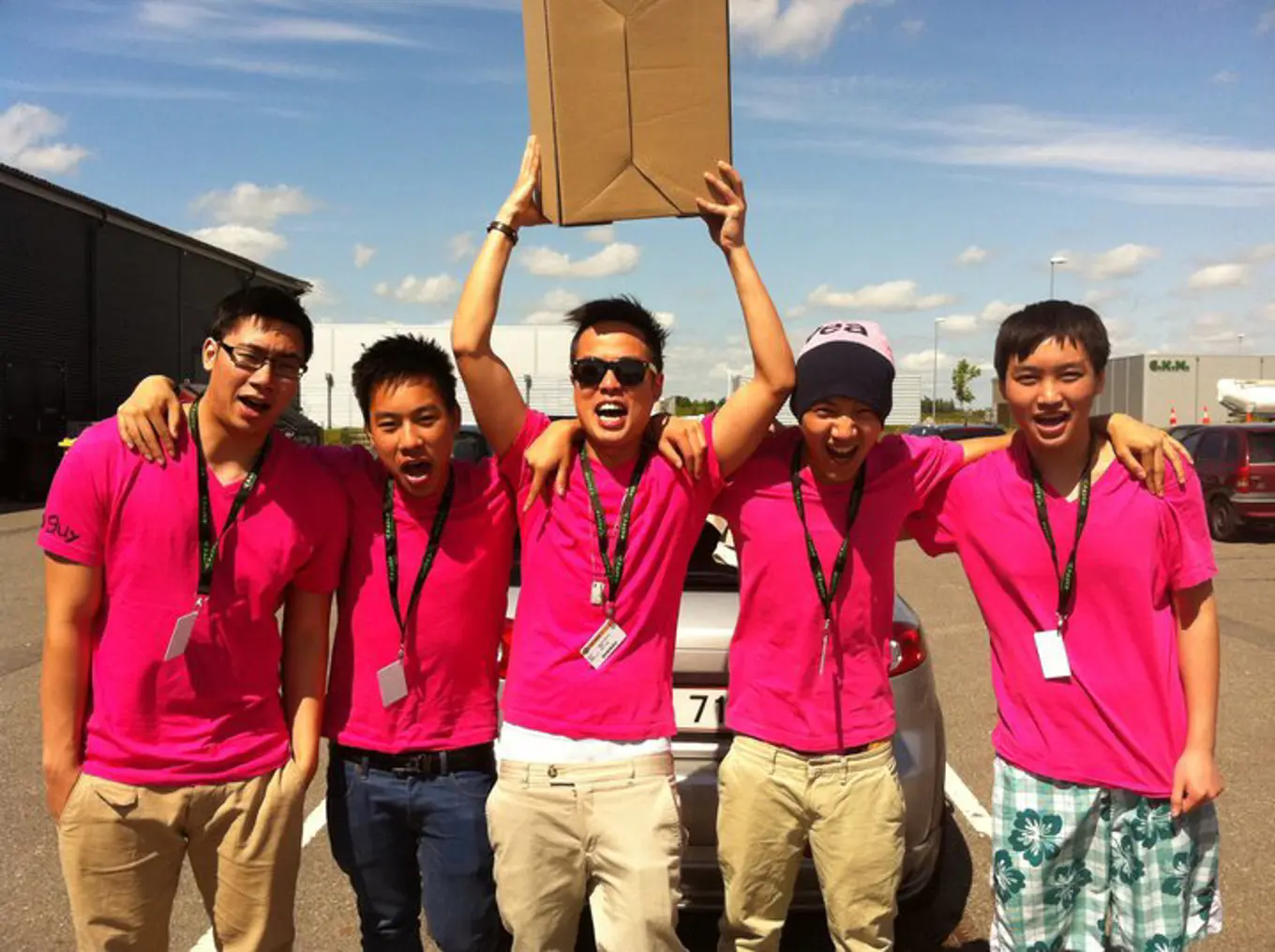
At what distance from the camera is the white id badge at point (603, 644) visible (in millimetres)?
2514

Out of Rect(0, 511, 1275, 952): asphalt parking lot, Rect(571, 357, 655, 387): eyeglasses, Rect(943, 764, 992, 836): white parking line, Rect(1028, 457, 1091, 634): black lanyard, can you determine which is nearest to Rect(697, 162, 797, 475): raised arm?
Rect(571, 357, 655, 387): eyeglasses

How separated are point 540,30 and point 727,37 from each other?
45 cm

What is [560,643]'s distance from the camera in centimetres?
253

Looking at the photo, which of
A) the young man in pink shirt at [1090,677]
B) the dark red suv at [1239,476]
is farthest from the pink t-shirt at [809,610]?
the dark red suv at [1239,476]

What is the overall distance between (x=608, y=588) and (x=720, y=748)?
96cm

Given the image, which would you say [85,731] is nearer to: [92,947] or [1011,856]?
[92,947]

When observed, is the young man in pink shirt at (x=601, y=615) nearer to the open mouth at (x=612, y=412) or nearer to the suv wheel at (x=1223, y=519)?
the open mouth at (x=612, y=412)

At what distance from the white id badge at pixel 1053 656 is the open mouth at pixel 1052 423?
48 centimetres

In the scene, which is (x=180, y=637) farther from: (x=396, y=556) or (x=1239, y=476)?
(x=1239, y=476)

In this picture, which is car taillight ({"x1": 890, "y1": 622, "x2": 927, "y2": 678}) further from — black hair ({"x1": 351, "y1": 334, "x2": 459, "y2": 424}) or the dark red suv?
the dark red suv

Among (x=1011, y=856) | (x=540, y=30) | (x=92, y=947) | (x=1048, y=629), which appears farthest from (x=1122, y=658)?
(x=92, y=947)

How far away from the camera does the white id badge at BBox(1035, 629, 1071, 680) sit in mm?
2541

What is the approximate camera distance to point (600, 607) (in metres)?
2.53

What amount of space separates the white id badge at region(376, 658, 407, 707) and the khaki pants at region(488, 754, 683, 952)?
1.13ft
